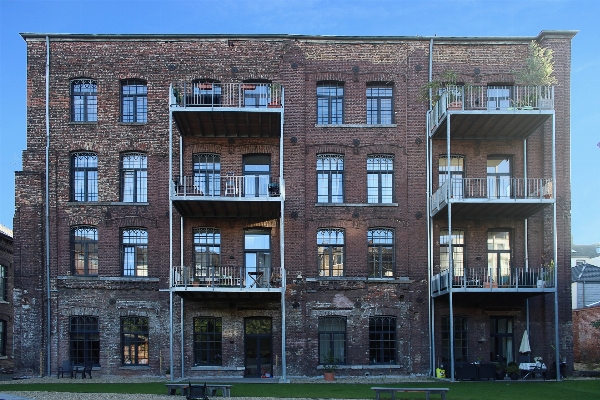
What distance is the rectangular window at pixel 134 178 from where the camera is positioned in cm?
2581

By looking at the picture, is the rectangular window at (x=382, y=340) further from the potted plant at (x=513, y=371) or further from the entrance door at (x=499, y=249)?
the entrance door at (x=499, y=249)

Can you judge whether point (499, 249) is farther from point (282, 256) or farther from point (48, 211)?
point (48, 211)

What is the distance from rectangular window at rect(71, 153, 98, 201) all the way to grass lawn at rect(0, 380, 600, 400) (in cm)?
708

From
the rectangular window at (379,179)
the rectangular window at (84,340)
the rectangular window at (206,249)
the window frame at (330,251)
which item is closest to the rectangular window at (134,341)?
the rectangular window at (84,340)

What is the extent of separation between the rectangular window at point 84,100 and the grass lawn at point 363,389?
9777 millimetres

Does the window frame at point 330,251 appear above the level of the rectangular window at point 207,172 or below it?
below

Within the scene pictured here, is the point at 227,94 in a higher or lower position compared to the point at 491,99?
higher

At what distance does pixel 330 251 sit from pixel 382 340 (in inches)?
144

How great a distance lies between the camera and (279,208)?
2469cm

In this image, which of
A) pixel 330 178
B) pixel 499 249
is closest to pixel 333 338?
pixel 330 178

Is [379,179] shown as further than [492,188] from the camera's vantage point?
Yes

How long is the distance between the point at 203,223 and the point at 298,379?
253 inches

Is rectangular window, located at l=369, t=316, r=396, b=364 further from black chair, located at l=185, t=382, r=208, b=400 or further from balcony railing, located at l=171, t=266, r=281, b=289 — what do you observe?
black chair, located at l=185, t=382, r=208, b=400

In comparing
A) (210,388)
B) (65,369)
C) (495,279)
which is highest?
(495,279)
